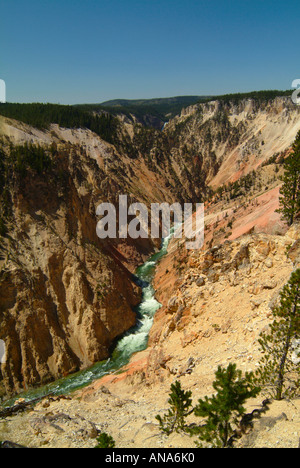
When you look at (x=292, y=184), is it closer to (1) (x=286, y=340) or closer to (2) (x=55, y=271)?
(1) (x=286, y=340)

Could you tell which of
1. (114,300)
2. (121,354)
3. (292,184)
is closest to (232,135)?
(292,184)

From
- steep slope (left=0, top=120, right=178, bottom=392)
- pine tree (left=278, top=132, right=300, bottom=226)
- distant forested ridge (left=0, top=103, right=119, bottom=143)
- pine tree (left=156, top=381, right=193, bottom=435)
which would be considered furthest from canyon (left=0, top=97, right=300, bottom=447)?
distant forested ridge (left=0, top=103, right=119, bottom=143)

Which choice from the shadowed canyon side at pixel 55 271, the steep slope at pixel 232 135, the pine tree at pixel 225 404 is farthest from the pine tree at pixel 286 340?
the steep slope at pixel 232 135

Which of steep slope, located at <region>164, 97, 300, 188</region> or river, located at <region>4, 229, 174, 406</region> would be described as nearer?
river, located at <region>4, 229, 174, 406</region>

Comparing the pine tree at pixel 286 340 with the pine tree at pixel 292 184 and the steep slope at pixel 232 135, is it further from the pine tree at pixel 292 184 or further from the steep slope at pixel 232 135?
the steep slope at pixel 232 135

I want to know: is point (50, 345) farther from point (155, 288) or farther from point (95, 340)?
point (155, 288)

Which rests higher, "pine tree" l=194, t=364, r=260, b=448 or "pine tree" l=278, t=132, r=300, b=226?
"pine tree" l=278, t=132, r=300, b=226

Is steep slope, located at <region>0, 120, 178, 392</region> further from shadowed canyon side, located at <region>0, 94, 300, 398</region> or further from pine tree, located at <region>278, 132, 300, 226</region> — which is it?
pine tree, located at <region>278, 132, 300, 226</region>
